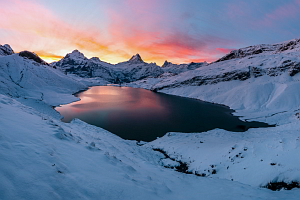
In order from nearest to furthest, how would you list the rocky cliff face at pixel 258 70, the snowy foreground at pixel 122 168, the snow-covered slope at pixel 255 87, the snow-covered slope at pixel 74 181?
the snow-covered slope at pixel 74 181 → the snowy foreground at pixel 122 168 → the snow-covered slope at pixel 255 87 → the rocky cliff face at pixel 258 70

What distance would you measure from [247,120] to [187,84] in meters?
62.8

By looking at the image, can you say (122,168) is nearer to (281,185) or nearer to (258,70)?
(281,185)

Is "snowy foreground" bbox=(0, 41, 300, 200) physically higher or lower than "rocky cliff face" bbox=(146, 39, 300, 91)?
lower

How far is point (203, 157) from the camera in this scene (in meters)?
15.1

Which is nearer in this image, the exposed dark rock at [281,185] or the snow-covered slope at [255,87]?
the exposed dark rock at [281,185]

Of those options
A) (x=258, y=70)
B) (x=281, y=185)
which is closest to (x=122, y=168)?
(x=281, y=185)

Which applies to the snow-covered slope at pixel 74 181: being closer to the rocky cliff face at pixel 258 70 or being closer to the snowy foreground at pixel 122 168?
the snowy foreground at pixel 122 168

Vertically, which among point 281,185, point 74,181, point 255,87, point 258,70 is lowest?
point 281,185

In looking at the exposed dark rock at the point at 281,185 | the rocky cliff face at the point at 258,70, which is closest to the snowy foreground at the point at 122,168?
the exposed dark rock at the point at 281,185

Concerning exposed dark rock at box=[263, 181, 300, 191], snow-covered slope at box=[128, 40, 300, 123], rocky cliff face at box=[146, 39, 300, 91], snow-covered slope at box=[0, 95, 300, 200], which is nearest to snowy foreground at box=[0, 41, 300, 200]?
snow-covered slope at box=[0, 95, 300, 200]

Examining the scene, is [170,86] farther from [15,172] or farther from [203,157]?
[15,172]

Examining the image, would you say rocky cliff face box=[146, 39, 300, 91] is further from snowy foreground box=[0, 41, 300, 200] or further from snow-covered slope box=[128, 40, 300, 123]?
snowy foreground box=[0, 41, 300, 200]

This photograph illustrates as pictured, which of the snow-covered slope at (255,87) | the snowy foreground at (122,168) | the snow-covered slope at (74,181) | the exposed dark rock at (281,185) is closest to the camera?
the snow-covered slope at (74,181)

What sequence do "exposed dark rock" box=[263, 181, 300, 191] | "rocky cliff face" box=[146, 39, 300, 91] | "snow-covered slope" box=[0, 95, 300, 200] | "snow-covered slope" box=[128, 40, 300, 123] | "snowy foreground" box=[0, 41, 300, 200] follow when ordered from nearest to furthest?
"snow-covered slope" box=[0, 95, 300, 200]
"snowy foreground" box=[0, 41, 300, 200]
"exposed dark rock" box=[263, 181, 300, 191]
"snow-covered slope" box=[128, 40, 300, 123]
"rocky cliff face" box=[146, 39, 300, 91]
